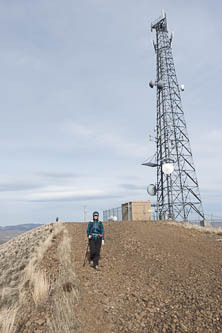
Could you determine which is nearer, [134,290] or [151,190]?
[134,290]

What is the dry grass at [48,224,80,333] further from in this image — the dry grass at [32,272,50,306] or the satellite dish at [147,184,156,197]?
the satellite dish at [147,184,156,197]

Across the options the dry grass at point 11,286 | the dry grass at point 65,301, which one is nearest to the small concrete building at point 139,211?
the dry grass at point 11,286

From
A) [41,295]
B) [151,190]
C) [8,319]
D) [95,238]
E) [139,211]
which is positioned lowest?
[8,319]

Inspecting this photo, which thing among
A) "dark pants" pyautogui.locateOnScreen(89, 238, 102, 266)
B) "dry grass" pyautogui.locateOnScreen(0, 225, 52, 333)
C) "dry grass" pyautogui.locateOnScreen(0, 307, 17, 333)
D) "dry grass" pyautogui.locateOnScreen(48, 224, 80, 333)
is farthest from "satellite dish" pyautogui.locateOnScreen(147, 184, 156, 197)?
"dry grass" pyautogui.locateOnScreen(0, 307, 17, 333)

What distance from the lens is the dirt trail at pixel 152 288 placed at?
6.61 meters

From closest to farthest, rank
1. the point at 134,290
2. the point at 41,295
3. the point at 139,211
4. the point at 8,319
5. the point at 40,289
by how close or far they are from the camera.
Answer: the point at 8,319 → the point at 134,290 → the point at 41,295 → the point at 40,289 → the point at 139,211

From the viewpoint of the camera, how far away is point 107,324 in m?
6.68

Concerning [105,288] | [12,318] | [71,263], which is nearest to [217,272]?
[105,288]

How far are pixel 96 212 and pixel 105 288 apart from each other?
304cm

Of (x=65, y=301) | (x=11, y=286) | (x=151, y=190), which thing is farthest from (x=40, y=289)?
(x=151, y=190)

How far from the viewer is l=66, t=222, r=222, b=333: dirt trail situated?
6613 millimetres

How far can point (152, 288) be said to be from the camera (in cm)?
838

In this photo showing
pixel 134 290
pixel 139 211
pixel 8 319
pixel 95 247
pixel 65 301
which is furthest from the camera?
pixel 139 211

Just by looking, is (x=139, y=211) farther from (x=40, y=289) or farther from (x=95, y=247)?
(x=40, y=289)
